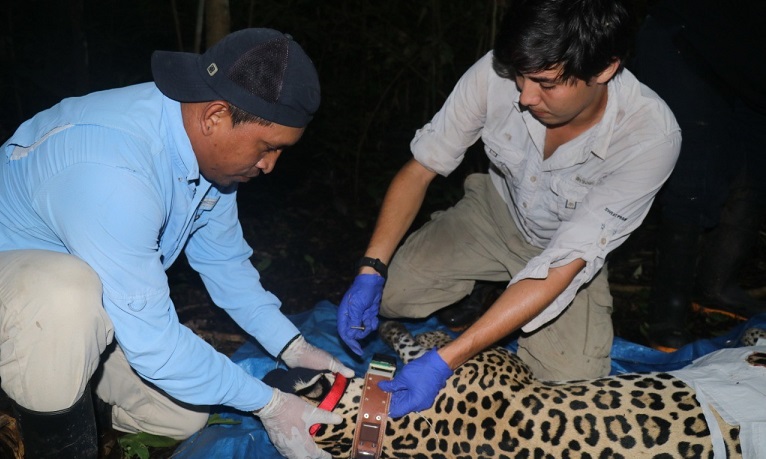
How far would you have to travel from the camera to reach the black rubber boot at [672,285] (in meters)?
4.25

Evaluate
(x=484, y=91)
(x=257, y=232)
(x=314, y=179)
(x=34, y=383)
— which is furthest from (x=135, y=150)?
(x=314, y=179)

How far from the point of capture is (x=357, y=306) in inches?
134

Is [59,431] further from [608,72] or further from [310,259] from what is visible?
[310,259]

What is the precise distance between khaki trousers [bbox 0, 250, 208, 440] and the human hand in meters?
0.72

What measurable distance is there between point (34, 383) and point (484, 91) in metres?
2.34

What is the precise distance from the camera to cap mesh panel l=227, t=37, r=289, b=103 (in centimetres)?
238

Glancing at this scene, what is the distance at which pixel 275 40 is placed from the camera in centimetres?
241

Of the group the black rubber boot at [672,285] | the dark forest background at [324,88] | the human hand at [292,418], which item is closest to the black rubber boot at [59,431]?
the human hand at [292,418]

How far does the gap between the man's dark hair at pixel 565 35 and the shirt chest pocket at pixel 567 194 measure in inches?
27.4

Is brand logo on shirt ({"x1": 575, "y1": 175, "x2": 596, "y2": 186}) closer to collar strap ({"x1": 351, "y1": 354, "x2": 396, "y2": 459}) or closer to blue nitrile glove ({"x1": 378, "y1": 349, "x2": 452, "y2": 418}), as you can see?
blue nitrile glove ({"x1": 378, "y1": 349, "x2": 452, "y2": 418})

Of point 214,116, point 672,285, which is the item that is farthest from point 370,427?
point 672,285

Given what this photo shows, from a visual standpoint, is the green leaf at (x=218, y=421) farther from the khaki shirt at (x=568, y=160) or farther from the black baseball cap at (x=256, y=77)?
the black baseball cap at (x=256, y=77)

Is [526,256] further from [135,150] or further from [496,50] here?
[135,150]

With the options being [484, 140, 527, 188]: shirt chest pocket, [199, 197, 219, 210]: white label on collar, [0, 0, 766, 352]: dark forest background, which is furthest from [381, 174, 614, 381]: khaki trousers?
[199, 197, 219, 210]: white label on collar
